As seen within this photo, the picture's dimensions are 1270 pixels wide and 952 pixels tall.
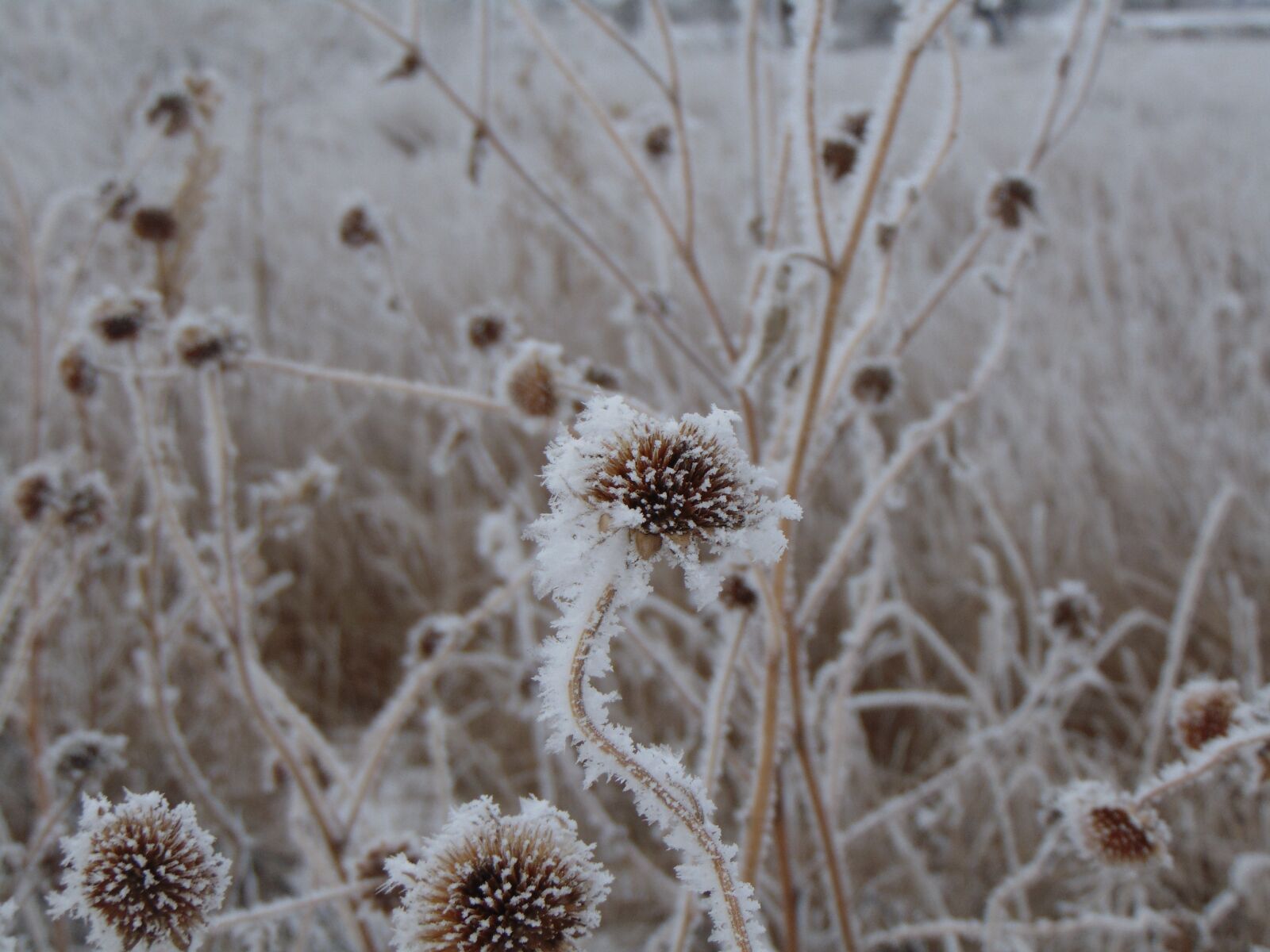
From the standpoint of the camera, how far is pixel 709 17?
583 inches

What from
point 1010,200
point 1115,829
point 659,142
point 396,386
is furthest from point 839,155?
point 1115,829

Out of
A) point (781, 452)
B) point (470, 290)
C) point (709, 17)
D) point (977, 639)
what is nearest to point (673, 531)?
point (781, 452)

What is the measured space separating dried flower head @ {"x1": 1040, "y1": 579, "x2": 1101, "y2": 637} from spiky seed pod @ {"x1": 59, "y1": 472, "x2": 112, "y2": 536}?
0.89m

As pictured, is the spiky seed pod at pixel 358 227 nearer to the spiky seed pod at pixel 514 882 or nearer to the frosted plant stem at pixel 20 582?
the frosted plant stem at pixel 20 582

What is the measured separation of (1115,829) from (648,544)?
372 mm

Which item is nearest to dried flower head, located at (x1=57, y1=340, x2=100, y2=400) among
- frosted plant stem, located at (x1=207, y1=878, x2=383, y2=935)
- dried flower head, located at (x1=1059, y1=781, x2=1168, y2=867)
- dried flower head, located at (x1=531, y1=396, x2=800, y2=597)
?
frosted plant stem, located at (x1=207, y1=878, x2=383, y2=935)

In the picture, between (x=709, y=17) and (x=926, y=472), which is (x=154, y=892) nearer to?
(x=926, y=472)

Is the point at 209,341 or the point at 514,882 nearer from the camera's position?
the point at 514,882

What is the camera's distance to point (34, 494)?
0.94 m

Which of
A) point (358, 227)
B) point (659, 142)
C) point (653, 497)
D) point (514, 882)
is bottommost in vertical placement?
point (514, 882)

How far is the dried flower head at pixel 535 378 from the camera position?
703mm

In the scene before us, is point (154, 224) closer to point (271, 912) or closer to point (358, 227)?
point (358, 227)

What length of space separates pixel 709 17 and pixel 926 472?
14319 mm

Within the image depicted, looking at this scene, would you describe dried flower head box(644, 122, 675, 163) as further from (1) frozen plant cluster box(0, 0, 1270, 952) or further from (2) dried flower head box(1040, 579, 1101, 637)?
(2) dried flower head box(1040, 579, 1101, 637)
